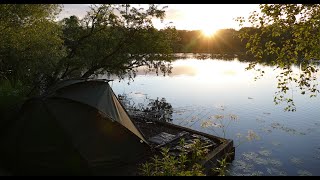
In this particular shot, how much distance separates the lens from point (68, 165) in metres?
9.57

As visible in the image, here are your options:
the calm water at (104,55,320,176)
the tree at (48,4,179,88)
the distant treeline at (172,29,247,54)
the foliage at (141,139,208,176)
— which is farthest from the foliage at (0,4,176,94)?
the distant treeline at (172,29,247,54)

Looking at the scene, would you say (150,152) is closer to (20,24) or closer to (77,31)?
(20,24)

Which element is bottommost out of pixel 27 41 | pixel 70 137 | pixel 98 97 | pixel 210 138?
pixel 210 138

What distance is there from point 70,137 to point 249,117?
15.4 m

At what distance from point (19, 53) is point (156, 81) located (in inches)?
895

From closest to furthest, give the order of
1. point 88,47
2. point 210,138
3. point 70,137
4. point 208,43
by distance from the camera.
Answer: point 70,137 < point 210,138 < point 88,47 < point 208,43

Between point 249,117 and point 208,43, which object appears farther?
point 208,43

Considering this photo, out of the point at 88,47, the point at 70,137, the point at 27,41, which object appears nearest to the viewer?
the point at 70,137

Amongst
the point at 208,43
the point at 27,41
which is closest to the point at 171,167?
the point at 27,41

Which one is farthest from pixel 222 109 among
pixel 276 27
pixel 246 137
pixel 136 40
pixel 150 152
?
pixel 150 152

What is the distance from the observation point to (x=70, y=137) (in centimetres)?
970

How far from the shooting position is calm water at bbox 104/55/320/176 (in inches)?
561

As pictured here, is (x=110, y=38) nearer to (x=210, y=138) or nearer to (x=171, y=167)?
(x=210, y=138)

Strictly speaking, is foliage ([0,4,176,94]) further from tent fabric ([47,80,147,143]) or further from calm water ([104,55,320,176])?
tent fabric ([47,80,147,143])
